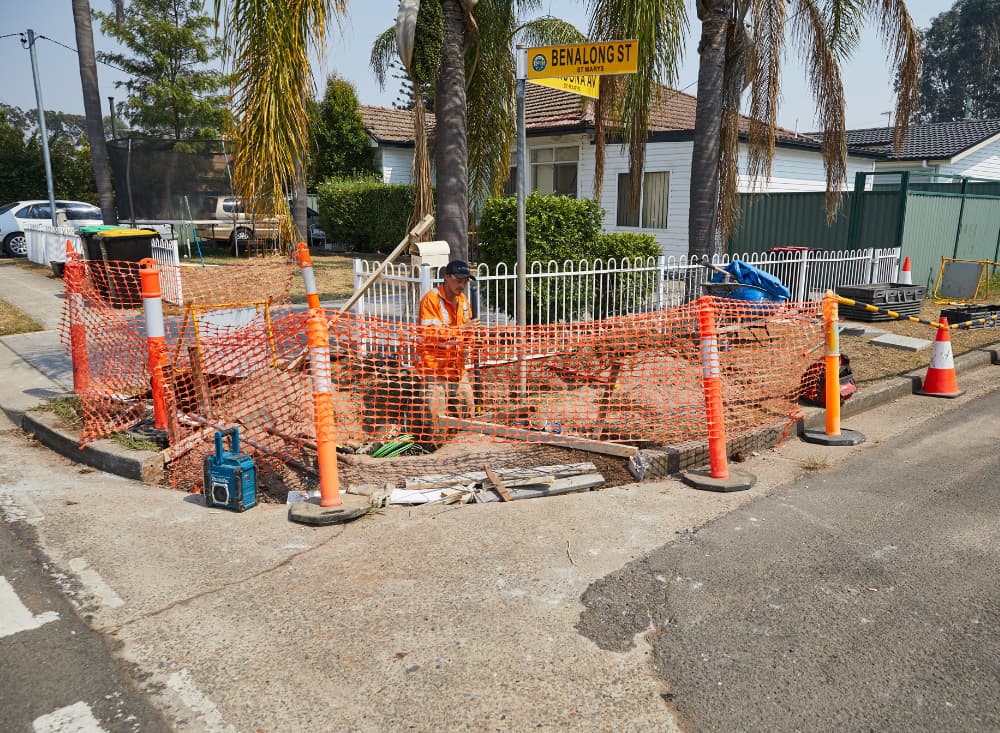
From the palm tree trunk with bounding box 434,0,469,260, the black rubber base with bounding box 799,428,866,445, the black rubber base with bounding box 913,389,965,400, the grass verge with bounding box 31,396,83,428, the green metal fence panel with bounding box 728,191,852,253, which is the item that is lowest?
the black rubber base with bounding box 913,389,965,400

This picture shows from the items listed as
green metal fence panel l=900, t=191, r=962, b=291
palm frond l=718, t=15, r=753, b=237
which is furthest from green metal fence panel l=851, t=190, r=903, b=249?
palm frond l=718, t=15, r=753, b=237

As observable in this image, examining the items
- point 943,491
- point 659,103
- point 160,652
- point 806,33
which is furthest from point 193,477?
point 806,33

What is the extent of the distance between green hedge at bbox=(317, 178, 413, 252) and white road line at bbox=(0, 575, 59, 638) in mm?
19376

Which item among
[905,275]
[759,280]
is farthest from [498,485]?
[905,275]

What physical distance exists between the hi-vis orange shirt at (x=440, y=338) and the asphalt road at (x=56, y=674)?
2.99m

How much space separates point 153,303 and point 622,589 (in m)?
4.31

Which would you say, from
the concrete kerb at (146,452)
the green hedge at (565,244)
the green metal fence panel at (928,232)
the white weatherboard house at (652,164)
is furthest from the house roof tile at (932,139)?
the concrete kerb at (146,452)

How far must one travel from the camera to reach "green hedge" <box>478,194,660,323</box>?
33.1ft

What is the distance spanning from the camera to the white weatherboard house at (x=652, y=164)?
18.1m

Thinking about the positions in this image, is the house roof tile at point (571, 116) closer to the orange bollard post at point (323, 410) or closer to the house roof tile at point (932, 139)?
the house roof tile at point (932, 139)

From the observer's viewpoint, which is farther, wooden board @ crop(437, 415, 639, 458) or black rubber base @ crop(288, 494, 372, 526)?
wooden board @ crop(437, 415, 639, 458)

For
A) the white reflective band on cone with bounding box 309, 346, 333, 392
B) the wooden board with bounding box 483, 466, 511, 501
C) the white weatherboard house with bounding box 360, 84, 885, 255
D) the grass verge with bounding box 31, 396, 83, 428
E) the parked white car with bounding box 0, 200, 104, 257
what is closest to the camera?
the white reflective band on cone with bounding box 309, 346, 333, 392

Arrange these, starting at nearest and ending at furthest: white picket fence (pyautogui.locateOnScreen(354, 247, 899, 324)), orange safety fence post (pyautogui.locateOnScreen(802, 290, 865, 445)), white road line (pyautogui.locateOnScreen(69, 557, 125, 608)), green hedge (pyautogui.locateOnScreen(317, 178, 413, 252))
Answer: white road line (pyautogui.locateOnScreen(69, 557, 125, 608))
orange safety fence post (pyautogui.locateOnScreen(802, 290, 865, 445))
white picket fence (pyautogui.locateOnScreen(354, 247, 899, 324))
green hedge (pyautogui.locateOnScreen(317, 178, 413, 252))

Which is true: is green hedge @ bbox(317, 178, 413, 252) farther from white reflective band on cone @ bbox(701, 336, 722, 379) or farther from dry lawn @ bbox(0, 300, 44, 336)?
white reflective band on cone @ bbox(701, 336, 722, 379)
